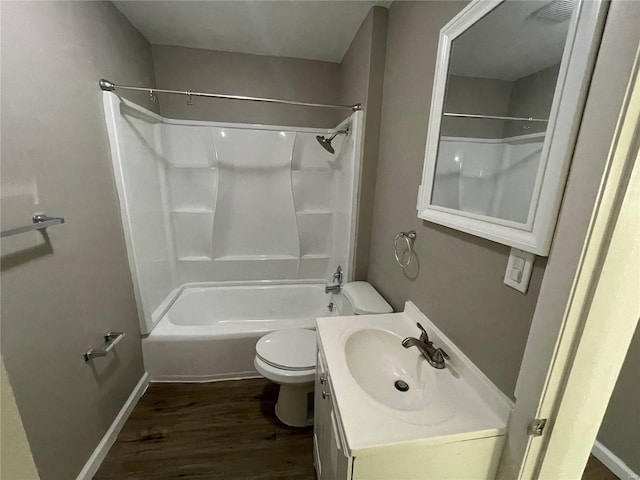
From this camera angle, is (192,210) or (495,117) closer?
(495,117)

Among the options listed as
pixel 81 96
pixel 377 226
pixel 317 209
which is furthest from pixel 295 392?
pixel 81 96

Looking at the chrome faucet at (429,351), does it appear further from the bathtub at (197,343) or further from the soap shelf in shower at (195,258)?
the soap shelf in shower at (195,258)

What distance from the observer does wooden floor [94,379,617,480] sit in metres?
1.32

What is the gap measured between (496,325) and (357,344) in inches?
21.0

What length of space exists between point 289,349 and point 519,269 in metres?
1.33

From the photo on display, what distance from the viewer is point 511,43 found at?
0.79m

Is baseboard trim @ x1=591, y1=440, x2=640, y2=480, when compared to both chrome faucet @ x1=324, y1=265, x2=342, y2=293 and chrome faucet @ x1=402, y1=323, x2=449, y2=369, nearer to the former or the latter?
chrome faucet @ x1=402, y1=323, x2=449, y2=369

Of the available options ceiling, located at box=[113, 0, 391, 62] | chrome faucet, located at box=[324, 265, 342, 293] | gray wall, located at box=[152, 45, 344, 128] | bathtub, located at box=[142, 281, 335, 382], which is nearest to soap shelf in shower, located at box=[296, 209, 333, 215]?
chrome faucet, located at box=[324, 265, 342, 293]

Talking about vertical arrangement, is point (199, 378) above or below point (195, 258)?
below

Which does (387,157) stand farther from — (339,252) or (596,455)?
(596,455)

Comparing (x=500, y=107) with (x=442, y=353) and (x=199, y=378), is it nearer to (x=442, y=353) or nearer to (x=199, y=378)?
(x=442, y=353)

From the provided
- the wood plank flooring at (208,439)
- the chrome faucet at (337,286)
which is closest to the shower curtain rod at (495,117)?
the chrome faucet at (337,286)

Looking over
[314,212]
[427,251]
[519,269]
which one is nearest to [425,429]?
[519,269]

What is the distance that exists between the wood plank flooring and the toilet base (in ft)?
0.13
